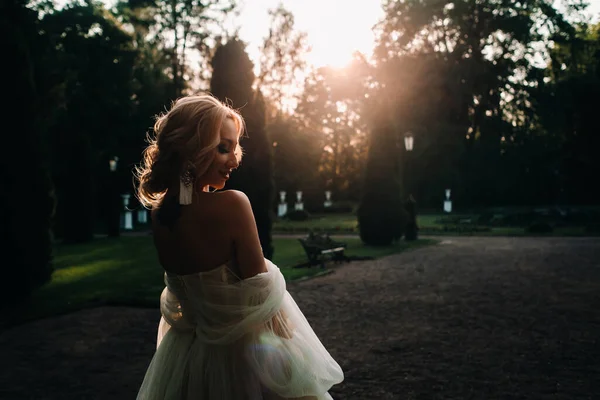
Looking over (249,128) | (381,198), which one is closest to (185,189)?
(249,128)

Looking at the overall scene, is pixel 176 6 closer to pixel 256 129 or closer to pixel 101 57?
pixel 101 57

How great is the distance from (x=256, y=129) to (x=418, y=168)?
30498mm

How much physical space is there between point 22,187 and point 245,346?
363 inches

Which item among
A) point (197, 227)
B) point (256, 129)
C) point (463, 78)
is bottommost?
point (197, 227)

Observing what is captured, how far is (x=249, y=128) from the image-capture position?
15133 millimetres

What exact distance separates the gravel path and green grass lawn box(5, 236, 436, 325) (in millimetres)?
631

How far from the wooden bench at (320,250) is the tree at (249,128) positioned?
1.11m

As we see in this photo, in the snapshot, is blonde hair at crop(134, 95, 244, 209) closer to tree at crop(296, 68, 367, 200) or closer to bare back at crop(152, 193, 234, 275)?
bare back at crop(152, 193, 234, 275)

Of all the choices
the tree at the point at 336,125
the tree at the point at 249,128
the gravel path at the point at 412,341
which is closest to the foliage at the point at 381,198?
the tree at the point at 249,128

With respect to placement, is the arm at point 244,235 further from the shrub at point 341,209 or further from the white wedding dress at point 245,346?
the shrub at point 341,209

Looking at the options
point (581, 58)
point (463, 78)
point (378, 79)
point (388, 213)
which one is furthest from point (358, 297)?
point (581, 58)

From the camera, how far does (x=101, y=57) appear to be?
118 ft

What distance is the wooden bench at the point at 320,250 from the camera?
1560 cm

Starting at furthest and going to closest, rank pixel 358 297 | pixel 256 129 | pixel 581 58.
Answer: pixel 581 58 → pixel 256 129 → pixel 358 297
